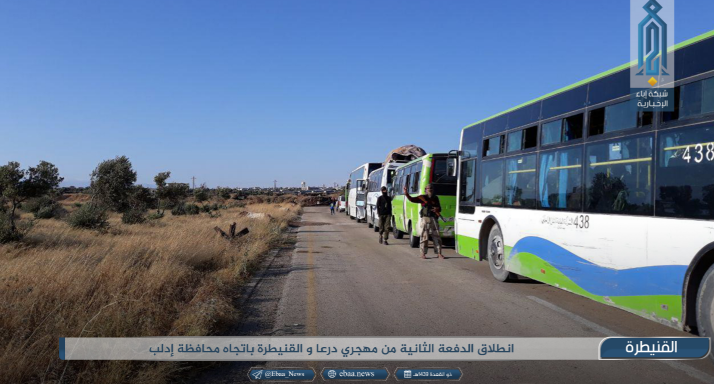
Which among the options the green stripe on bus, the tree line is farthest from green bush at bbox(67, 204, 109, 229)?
the green stripe on bus

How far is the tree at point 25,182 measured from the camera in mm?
22500

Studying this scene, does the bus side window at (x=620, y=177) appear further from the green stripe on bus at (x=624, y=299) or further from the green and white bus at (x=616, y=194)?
the green stripe on bus at (x=624, y=299)

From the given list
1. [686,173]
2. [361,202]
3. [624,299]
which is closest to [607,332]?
[624,299]

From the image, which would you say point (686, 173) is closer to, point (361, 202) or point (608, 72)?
point (608, 72)

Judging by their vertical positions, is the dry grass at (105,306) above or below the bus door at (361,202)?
below

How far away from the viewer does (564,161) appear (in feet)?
25.2

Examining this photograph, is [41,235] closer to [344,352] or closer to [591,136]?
[344,352]

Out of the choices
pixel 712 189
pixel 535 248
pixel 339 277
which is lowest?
pixel 339 277

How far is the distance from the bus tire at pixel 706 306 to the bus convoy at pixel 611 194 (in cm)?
1

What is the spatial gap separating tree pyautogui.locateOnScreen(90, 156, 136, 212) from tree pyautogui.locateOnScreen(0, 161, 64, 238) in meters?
6.75

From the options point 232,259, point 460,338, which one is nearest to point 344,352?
point 460,338

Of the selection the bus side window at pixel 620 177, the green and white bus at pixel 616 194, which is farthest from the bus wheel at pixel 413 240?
the bus side window at pixel 620 177

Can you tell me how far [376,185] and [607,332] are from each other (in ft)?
70.1

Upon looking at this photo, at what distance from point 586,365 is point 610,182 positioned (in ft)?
8.46
